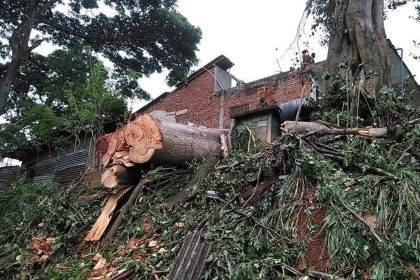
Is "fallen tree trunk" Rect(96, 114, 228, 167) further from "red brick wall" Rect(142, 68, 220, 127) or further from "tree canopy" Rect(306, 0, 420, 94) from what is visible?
"red brick wall" Rect(142, 68, 220, 127)

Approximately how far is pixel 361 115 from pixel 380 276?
147 inches

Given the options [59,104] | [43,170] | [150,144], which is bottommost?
[150,144]

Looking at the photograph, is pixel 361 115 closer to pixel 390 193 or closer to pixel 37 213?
pixel 390 193

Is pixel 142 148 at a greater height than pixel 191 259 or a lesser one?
greater

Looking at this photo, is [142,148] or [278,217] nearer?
[278,217]

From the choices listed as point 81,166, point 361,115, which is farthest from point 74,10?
point 361,115

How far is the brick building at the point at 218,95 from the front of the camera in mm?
11531

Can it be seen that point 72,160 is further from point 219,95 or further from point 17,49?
point 219,95

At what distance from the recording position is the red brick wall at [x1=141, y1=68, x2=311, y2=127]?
11352 millimetres

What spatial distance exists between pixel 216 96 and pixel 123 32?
155 inches

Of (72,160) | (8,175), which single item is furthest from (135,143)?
(8,175)

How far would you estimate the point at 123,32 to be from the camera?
13500 mm

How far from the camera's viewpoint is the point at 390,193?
3.21 m

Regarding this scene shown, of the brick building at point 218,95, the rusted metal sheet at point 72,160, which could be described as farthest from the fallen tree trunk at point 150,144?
the brick building at point 218,95
